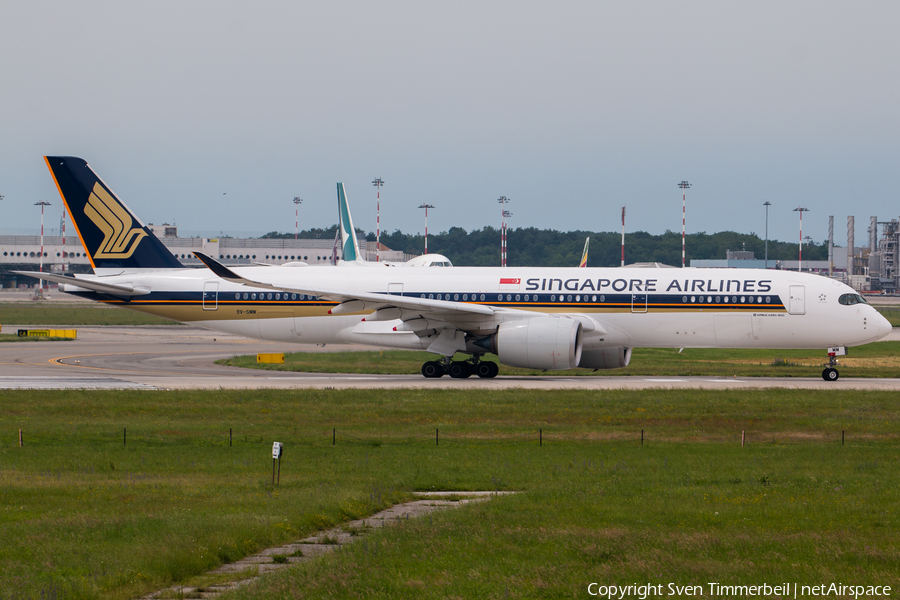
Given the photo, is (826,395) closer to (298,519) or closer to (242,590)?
(298,519)

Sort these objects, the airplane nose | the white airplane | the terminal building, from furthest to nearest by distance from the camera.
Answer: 1. the terminal building
2. the white airplane
3. the airplane nose

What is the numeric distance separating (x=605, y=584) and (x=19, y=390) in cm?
2504

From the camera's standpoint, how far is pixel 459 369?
34.6 m

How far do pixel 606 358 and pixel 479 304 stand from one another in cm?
538

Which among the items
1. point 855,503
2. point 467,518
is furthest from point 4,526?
point 855,503

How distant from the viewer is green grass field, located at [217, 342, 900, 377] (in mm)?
37750

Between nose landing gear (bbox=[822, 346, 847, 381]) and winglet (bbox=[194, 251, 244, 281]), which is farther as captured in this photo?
nose landing gear (bbox=[822, 346, 847, 381])

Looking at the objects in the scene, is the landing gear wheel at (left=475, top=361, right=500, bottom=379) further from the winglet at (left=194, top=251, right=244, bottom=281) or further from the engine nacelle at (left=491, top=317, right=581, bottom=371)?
the winglet at (left=194, top=251, right=244, bottom=281)

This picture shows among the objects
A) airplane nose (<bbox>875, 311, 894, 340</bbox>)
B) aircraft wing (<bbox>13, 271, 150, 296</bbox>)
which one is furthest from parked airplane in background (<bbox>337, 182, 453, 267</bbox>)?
airplane nose (<bbox>875, 311, 894, 340</bbox>)

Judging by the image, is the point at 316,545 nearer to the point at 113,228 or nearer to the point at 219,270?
the point at 219,270

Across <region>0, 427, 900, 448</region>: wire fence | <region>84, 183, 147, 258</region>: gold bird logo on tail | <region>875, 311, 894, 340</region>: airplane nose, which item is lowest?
<region>0, 427, 900, 448</region>: wire fence

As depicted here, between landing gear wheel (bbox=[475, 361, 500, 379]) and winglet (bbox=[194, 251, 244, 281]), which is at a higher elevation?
winglet (bbox=[194, 251, 244, 281])

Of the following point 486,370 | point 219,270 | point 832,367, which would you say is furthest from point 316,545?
point 832,367

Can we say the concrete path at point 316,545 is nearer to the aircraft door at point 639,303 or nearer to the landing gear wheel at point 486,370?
the aircraft door at point 639,303
